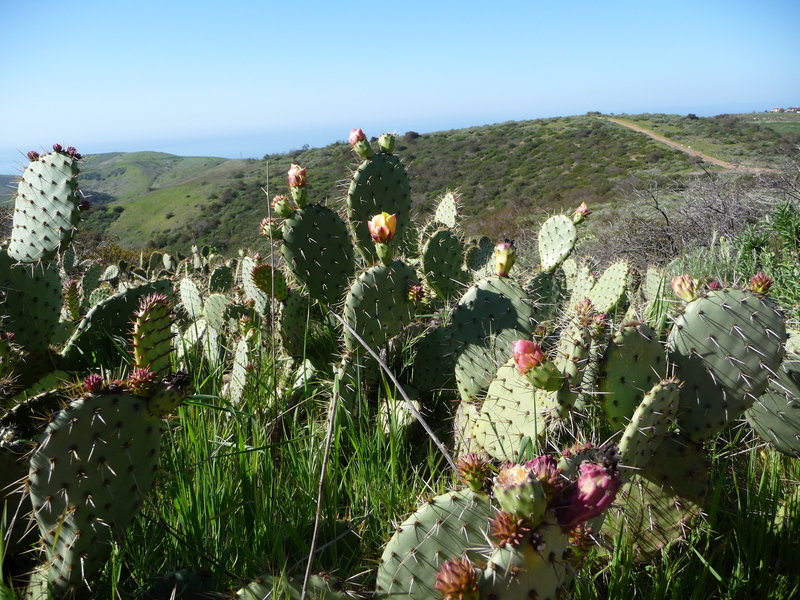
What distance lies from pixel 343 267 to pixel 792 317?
2.03 metres

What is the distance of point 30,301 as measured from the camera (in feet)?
8.56

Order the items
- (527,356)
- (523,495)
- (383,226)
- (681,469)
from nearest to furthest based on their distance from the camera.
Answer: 1. (523,495)
2. (527,356)
3. (681,469)
4. (383,226)

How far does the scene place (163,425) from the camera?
141 centimetres

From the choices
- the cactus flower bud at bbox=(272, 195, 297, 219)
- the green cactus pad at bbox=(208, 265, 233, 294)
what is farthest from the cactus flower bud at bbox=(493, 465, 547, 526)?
the green cactus pad at bbox=(208, 265, 233, 294)

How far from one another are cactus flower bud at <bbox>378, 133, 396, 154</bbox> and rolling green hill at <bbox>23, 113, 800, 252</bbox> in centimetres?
1284

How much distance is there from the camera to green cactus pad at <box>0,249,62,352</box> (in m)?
2.57

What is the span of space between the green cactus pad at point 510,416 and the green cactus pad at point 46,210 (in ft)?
6.98

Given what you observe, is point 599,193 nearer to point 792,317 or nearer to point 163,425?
point 792,317

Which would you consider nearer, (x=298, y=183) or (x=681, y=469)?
(x=681, y=469)

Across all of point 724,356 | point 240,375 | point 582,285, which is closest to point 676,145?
point 582,285

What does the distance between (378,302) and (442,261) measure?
1.17 m

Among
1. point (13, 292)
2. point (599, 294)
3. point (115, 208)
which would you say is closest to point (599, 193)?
point (599, 294)

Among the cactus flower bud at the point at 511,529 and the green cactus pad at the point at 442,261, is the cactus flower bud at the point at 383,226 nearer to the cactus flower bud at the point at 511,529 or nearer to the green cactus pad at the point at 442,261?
the green cactus pad at the point at 442,261

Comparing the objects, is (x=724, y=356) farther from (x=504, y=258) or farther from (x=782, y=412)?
(x=504, y=258)
